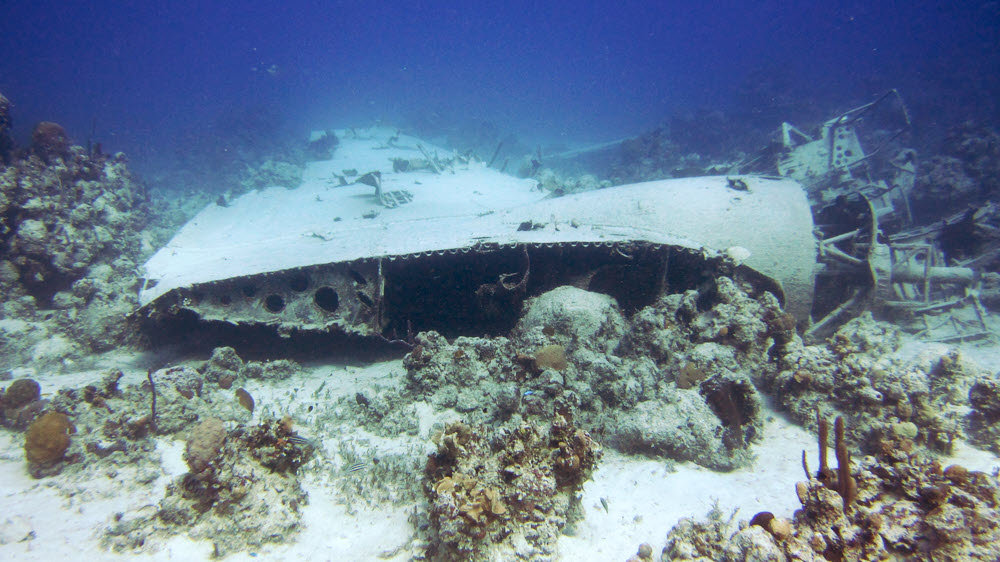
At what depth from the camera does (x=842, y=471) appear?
2.43 m

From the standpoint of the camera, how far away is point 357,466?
3.46 meters

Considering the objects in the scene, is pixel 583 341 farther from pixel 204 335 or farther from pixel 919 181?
pixel 919 181

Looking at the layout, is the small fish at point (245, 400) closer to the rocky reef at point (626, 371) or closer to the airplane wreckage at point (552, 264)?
the airplane wreckage at point (552, 264)

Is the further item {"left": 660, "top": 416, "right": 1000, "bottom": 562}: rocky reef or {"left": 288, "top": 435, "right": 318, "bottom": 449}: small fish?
{"left": 288, "top": 435, "right": 318, "bottom": 449}: small fish

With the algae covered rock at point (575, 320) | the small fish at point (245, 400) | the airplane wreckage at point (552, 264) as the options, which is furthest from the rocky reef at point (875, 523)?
the small fish at point (245, 400)

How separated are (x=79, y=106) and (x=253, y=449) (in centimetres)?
10282

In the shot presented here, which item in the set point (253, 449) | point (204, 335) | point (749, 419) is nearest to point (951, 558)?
point (749, 419)

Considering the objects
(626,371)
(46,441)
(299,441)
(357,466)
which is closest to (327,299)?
(299,441)

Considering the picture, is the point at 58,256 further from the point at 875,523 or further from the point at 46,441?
the point at 875,523

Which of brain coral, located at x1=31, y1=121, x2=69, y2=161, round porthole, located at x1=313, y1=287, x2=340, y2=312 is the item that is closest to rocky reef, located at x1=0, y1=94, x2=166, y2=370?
brain coral, located at x1=31, y1=121, x2=69, y2=161

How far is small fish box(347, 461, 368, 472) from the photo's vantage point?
136 inches

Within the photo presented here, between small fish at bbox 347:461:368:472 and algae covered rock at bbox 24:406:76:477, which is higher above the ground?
algae covered rock at bbox 24:406:76:477

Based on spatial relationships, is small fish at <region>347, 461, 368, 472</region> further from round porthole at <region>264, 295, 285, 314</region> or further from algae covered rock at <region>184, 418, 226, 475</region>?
round porthole at <region>264, 295, 285, 314</region>

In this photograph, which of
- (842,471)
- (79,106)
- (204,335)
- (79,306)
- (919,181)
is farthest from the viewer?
(79,106)
